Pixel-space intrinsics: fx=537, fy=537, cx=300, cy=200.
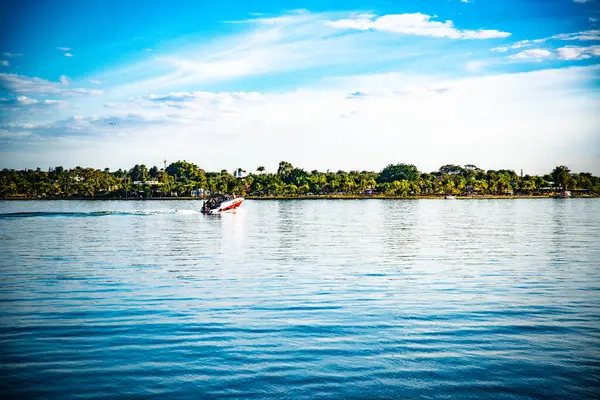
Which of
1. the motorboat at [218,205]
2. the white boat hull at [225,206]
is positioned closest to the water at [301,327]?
the white boat hull at [225,206]

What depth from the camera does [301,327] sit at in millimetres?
Answer: 17859

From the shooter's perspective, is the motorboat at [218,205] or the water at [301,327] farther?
the motorboat at [218,205]

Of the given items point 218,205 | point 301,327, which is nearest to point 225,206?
point 218,205

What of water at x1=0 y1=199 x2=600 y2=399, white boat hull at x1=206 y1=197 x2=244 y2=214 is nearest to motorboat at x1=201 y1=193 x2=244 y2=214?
white boat hull at x1=206 y1=197 x2=244 y2=214

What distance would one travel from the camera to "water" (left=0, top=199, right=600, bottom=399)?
42.5 ft

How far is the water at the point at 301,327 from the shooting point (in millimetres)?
12961

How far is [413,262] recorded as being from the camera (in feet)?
115

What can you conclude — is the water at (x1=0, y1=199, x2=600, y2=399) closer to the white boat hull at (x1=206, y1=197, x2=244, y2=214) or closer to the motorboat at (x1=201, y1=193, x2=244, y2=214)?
the white boat hull at (x1=206, y1=197, x2=244, y2=214)

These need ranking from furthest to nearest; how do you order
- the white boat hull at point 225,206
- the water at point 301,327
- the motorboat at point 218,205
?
the motorboat at point 218,205 < the white boat hull at point 225,206 < the water at point 301,327

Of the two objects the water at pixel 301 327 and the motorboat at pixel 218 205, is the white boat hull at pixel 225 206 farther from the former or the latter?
the water at pixel 301 327

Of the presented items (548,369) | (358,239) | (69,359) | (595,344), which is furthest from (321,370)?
(358,239)

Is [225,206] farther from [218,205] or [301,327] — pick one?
[301,327]

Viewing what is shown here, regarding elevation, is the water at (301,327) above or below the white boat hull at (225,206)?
below

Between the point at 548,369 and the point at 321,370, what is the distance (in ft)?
19.4
